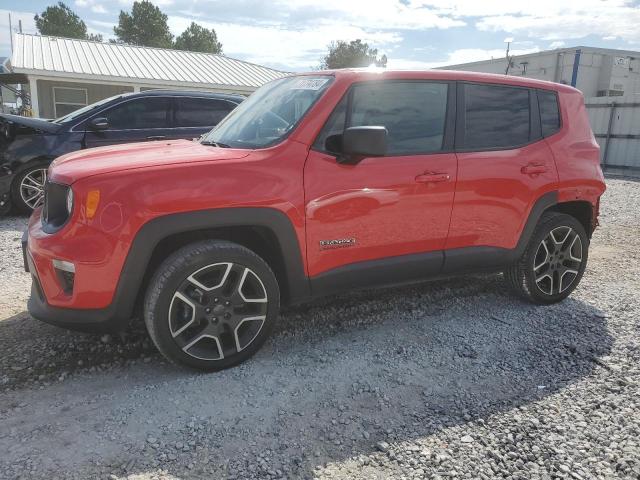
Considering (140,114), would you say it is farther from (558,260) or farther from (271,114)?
(558,260)

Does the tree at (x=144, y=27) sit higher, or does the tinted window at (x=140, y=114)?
the tree at (x=144, y=27)

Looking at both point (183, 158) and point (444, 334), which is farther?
point (444, 334)

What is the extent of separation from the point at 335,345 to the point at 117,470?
1.61 meters

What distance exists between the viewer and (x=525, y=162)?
12.4ft

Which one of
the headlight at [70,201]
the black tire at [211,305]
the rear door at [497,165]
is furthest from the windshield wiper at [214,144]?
the rear door at [497,165]

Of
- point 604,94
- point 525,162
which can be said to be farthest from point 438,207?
point 604,94

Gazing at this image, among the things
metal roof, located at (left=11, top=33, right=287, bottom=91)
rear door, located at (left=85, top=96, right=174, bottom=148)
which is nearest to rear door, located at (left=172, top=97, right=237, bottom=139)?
rear door, located at (left=85, top=96, right=174, bottom=148)

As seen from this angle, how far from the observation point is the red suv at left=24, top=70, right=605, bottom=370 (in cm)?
269

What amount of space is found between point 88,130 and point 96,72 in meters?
12.6

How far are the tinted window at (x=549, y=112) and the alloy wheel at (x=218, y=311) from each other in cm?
266

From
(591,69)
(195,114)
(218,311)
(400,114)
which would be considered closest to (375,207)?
(400,114)

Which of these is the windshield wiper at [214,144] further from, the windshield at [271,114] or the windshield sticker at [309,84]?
the windshield sticker at [309,84]

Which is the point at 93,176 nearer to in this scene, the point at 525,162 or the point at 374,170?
the point at 374,170

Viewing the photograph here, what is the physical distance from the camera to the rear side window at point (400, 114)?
3.21 m
